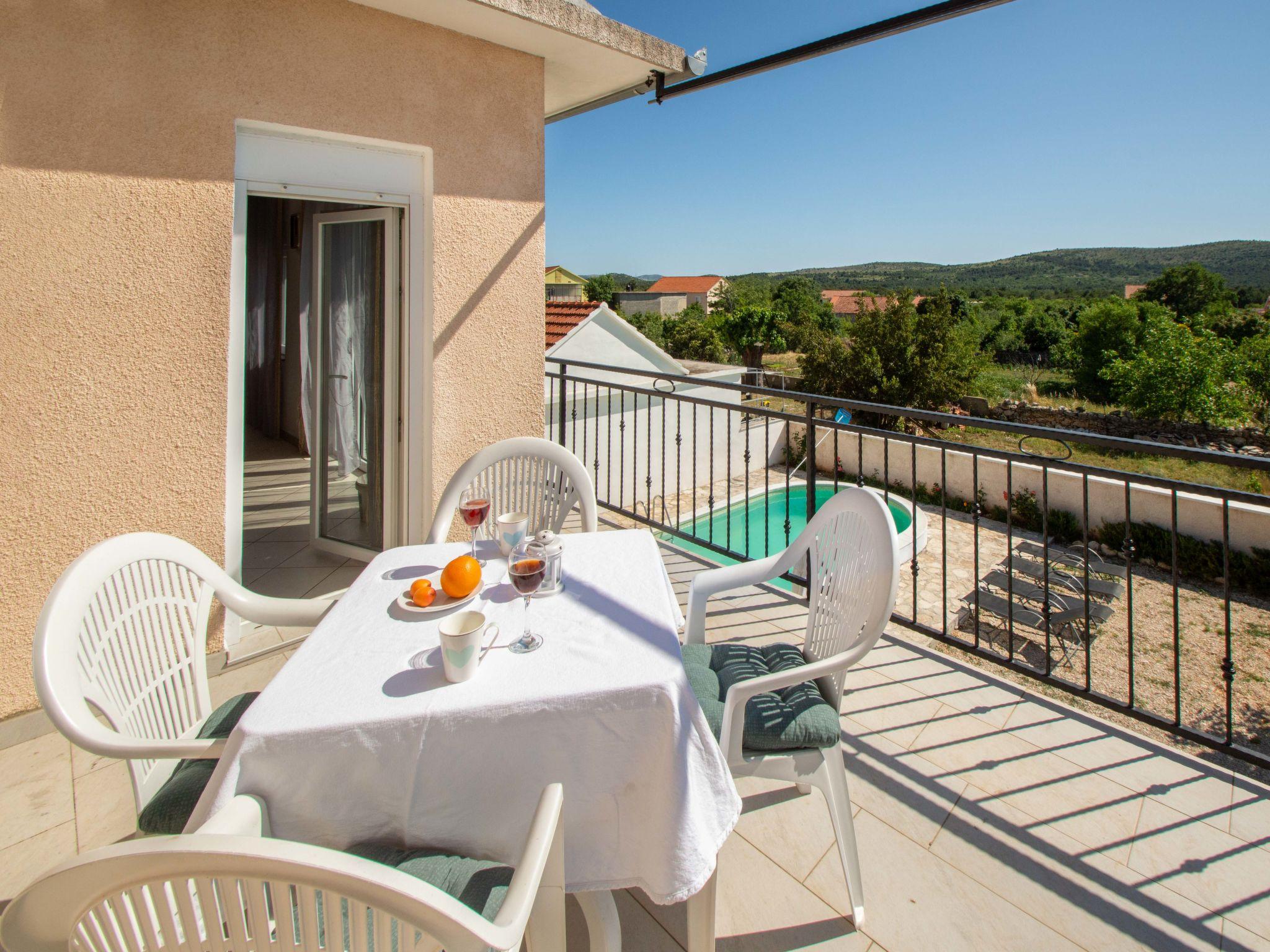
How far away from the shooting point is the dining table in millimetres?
1124

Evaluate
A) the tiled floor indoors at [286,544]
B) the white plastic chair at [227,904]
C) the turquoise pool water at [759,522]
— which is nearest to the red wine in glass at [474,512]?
the white plastic chair at [227,904]

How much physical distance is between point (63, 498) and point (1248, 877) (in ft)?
12.0

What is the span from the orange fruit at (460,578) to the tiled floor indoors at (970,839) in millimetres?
815

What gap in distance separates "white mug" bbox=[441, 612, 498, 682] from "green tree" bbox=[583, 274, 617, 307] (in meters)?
63.0

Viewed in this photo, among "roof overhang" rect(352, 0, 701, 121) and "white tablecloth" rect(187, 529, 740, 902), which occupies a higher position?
"roof overhang" rect(352, 0, 701, 121)

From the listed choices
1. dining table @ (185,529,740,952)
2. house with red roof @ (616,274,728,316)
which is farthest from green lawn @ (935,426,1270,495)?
house with red roof @ (616,274,728,316)

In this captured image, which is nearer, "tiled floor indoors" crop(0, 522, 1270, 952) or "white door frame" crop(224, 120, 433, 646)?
"tiled floor indoors" crop(0, 522, 1270, 952)

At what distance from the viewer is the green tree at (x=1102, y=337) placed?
122 feet

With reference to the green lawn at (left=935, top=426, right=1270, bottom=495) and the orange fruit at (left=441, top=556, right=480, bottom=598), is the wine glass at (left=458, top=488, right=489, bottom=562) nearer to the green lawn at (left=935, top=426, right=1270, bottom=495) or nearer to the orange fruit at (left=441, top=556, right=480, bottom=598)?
the orange fruit at (left=441, top=556, right=480, bottom=598)

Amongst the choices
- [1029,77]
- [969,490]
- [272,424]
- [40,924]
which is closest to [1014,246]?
[1029,77]

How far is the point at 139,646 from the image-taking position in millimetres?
1497

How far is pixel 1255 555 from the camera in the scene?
10742 mm

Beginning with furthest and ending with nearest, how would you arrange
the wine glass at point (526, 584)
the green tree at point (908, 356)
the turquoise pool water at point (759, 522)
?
the green tree at point (908, 356) → the turquoise pool water at point (759, 522) → the wine glass at point (526, 584)

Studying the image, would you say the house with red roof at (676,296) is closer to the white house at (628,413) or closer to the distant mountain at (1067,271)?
the distant mountain at (1067,271)
